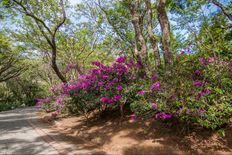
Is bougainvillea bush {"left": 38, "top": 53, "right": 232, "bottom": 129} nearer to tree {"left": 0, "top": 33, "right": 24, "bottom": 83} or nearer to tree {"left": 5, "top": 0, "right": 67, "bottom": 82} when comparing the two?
tree {"left": 5, "top": 0, "right": 67, "bottom": 82}

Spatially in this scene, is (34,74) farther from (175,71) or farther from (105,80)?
(175,71)

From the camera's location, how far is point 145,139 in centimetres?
402

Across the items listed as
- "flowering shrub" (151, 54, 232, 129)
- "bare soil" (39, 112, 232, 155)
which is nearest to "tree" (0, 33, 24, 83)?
"bare soil" (39, 112, 232, 155)

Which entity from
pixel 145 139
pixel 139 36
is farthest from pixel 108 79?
pixel 139 36

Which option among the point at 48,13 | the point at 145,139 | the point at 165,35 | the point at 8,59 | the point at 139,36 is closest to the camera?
the point at 145,139

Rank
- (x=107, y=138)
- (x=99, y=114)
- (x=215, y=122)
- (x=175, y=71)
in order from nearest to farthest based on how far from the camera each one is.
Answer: (x=215, y=122), (x=175, y=71), (x=107, y=138), (x=99, y=114)

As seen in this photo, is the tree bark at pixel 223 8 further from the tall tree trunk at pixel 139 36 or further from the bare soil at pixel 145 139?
the bare soil at pixel 145 139

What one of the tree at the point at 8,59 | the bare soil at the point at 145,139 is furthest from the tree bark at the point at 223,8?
the tree at the point at 8,59

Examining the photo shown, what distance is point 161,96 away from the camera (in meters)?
3.63

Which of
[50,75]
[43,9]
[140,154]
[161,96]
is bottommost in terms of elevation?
[140,154]

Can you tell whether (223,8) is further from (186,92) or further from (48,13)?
(48,13)

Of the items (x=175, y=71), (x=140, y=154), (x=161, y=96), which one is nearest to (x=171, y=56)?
(x=175, y=71)

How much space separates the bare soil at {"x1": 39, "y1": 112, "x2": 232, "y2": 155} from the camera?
11.3 feet

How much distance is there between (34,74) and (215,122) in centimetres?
2523
